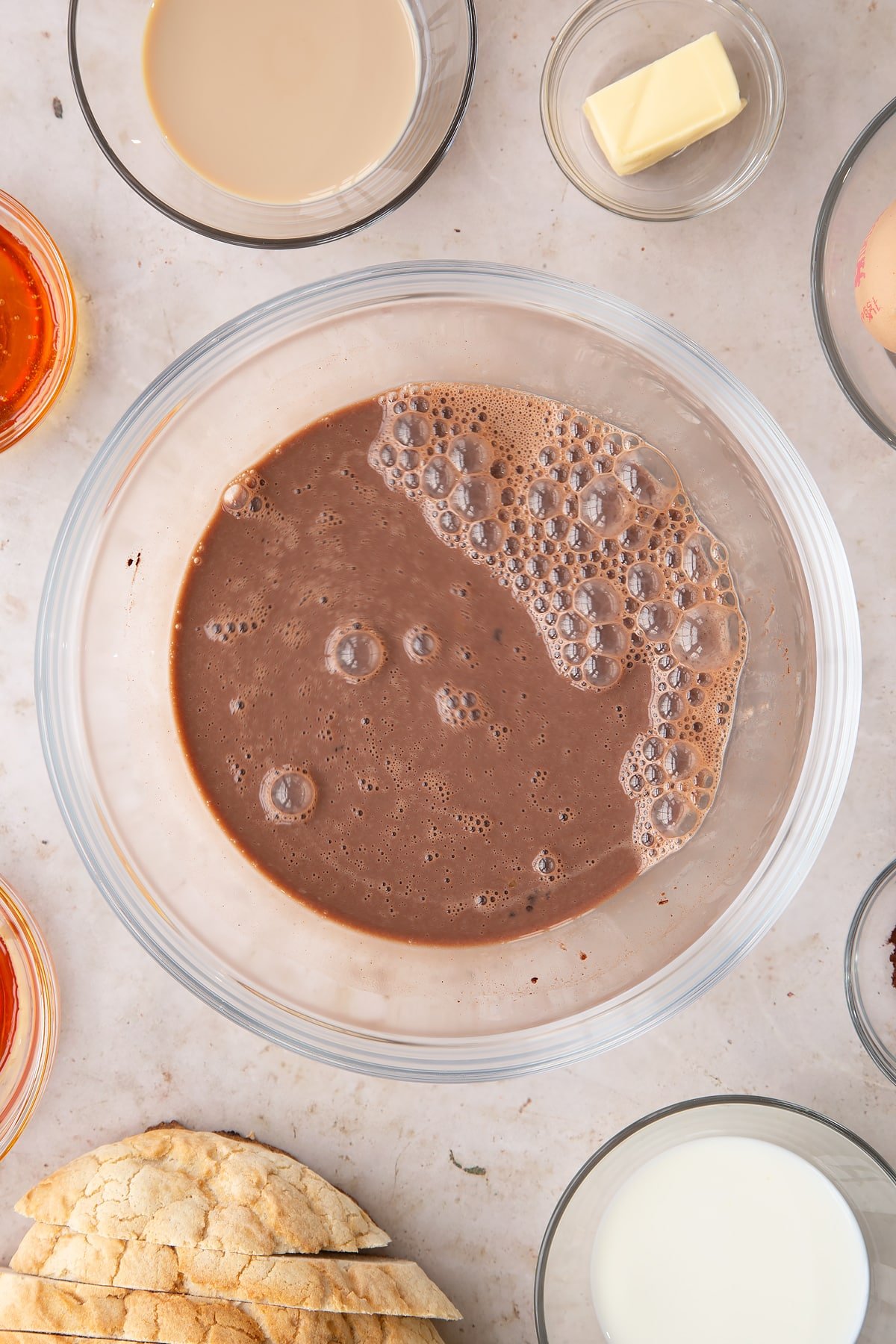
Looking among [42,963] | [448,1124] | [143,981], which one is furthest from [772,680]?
[42,963]

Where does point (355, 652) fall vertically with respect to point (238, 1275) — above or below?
above

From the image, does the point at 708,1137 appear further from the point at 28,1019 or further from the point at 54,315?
the point at 54,315

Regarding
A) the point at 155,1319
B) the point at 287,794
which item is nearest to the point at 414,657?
the point at 287,794

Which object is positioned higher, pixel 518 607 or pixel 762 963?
pixel 518 607

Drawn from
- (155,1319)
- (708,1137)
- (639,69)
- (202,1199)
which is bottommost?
(155,1319)

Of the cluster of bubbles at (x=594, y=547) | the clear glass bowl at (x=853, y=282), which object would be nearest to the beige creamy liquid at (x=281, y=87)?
the cluster of bubbles at (x=594, y=547)

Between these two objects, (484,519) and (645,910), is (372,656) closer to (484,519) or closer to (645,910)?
(484,519)
